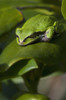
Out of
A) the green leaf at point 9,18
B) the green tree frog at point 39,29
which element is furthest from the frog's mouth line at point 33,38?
the green leaf at point 9,18

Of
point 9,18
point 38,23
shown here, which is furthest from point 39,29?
point 9,18

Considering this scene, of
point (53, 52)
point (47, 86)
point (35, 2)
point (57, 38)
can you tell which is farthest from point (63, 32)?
point (47, 86)

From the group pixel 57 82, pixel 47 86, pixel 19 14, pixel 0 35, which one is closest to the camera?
pixel 0 35

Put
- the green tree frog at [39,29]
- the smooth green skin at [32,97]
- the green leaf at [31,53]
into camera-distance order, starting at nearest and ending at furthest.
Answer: the green leaf at [31,53], the smooth green skin at [32,97], the green tree frog at [39,29]

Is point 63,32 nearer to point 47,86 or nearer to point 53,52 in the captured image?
point 53,52

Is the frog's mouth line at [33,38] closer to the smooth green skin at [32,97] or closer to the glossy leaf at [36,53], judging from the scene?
the glossy leaf at [36,53]

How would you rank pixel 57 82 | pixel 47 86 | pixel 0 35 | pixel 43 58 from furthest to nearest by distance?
pixel 57 82
pixel 47 86
pixel 0 35
pixel 43 58

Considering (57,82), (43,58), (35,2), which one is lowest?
(57,82)

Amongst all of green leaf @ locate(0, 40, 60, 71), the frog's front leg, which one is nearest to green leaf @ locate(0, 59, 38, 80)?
green leaf @ locate(0, 40, 60, 71)
